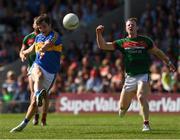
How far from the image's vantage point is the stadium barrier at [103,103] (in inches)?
1088

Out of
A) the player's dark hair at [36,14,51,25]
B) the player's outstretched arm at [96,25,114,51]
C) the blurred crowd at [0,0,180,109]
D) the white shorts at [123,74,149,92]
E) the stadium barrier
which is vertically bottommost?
the white shorts at [123,74,149,92]

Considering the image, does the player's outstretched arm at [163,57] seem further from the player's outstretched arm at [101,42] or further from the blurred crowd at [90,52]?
the blurred crowd at [90,52]

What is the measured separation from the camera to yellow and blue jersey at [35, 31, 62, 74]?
678 inches

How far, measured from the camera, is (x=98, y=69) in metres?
30.1

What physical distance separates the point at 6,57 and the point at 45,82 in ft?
59.2

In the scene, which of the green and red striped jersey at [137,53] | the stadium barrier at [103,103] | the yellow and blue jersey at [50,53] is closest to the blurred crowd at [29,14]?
the stadium barrier at [103,103]

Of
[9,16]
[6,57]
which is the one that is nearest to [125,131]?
[6,57]

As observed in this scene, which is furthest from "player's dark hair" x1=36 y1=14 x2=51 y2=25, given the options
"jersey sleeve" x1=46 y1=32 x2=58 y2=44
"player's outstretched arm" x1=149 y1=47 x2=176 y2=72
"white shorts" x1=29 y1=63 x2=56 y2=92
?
"player's outstretched arm" x1=149 y1=47 x2=176 y2=72

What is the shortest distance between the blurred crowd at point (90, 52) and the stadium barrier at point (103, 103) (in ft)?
2.64

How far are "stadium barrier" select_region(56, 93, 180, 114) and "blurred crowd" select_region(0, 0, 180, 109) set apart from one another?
80 centimetres

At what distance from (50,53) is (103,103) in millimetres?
10818

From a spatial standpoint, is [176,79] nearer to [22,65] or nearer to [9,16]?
[22,65]

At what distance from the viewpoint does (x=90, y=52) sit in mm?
32969

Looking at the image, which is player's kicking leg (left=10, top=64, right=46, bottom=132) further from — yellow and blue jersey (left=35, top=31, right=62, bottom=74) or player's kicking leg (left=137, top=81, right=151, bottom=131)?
player's kicking leg (left=137, top=81, right=151, bottom=131)
